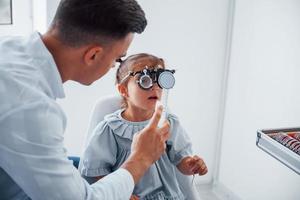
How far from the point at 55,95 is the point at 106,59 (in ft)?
0.52

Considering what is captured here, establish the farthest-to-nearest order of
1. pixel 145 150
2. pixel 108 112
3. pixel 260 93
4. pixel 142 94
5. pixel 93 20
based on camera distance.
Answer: pixel 260 93 < pixel 108 112 < pixel 142 94 < pixel 145 150 < pixel 93 20

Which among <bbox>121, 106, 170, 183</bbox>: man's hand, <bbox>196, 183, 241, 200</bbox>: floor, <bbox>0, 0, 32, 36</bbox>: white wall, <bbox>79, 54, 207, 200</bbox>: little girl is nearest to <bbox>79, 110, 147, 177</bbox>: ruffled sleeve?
<bbox>79, 54, 207, 200</bbox>: little girl

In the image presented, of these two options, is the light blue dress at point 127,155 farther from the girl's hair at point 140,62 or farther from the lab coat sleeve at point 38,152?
the lab coat sleeve at point 38,152

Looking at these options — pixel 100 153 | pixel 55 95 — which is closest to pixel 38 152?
pixel 55 95

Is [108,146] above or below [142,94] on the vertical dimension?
below

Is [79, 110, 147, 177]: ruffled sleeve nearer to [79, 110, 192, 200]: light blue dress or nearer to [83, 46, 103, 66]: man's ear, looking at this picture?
[79, 110, 192, 200]: light blue dress

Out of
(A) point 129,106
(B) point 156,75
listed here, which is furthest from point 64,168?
(A) point 129,106

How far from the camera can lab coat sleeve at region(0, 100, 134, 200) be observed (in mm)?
798

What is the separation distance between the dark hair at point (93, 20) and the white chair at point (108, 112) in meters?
0.64

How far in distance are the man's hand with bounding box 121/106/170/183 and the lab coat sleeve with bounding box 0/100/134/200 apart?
0.20 meters

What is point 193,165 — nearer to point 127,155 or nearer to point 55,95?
point 127,155

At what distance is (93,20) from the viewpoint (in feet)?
3.03

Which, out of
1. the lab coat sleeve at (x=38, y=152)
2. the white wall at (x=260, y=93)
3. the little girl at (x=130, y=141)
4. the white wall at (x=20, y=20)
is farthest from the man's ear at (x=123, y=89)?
the white wall at (x=20, y=20)

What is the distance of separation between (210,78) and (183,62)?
8.1 inches
